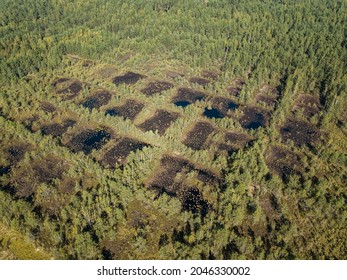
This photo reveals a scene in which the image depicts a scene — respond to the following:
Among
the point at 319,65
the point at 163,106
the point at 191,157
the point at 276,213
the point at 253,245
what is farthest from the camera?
→ the point at 319,65

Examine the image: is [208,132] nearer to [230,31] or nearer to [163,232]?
[163,232]

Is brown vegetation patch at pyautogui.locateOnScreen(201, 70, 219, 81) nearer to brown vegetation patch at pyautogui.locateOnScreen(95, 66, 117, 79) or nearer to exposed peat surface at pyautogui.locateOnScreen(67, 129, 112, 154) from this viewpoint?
brown vegetation patch at pyautogui.locateOnScreen(95, 66, 117, 79)

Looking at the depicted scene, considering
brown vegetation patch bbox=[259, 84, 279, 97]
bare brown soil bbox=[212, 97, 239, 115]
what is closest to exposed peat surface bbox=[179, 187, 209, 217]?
bare brown soil bbox=[212, 97, 239, 115]

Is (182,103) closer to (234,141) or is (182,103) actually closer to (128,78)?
(234,141)

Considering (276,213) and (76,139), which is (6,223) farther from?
(276,213)

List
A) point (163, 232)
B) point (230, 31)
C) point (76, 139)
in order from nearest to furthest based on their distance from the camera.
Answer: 1. point (163, 232)
2. point (76, 139)
3. point (230, 31)

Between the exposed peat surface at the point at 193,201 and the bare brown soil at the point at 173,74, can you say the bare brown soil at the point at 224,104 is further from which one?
the exposed peat surface at the point at 193,201

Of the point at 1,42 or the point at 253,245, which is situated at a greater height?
the point at 1,42

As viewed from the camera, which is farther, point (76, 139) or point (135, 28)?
point (135, 28)

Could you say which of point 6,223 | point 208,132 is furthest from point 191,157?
point 6,223
